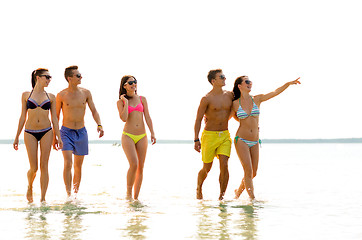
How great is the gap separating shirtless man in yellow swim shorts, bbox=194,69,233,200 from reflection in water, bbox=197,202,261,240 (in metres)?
0.97

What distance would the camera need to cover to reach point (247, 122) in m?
12.5

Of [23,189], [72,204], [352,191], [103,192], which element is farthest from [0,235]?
[352,191]

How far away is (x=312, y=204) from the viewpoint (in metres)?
14.3

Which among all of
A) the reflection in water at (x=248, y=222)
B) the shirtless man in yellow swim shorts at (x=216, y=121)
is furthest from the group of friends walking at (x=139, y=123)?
the reflection in water at (x=248, y=222)

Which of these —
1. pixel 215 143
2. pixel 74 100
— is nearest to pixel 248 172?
pixel 215 143

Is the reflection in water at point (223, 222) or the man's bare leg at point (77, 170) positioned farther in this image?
the man's bare leg at point (77, 170)

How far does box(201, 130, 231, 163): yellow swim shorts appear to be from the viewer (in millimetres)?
12852

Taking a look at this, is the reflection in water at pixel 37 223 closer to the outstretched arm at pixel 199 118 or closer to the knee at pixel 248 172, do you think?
the outstretched arm at pixel 199 118

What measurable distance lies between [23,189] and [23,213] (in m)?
6.76

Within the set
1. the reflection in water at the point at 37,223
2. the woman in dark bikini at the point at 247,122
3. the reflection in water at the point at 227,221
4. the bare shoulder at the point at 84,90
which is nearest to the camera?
the reflection in water at the point at 37,223

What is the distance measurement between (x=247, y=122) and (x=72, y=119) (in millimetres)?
3832

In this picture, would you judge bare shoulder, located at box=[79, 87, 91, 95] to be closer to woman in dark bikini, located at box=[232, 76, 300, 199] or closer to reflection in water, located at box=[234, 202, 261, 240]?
woman in dark bikini, located at box=[232, 76, 300, 199]

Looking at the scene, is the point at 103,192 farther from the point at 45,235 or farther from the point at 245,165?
the point at 45,235

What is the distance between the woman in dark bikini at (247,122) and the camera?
12.4m
